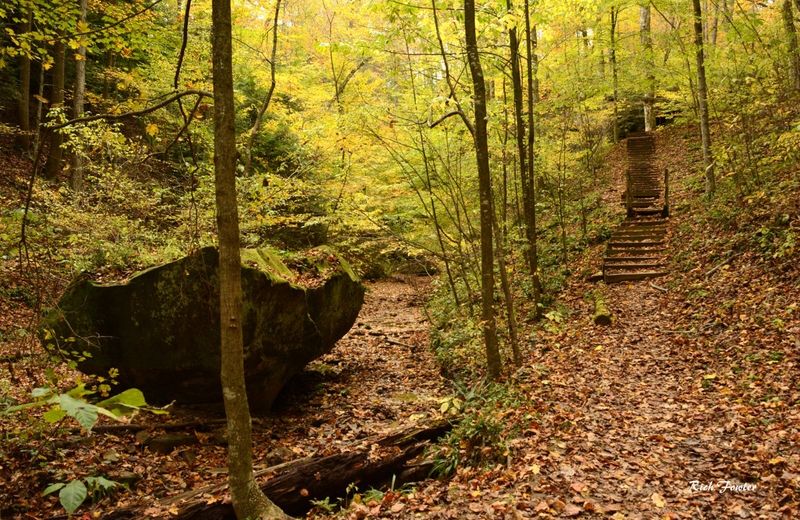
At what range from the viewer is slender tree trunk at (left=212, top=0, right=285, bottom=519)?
4219 millimetres

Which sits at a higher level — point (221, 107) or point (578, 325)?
point (221, 107)

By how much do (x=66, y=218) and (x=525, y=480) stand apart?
10181mm

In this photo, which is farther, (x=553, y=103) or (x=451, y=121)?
(x=553, y=103)

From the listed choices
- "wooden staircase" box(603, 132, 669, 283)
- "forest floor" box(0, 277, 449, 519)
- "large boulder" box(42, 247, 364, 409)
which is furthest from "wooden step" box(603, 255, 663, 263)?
"large boulder" box(42, 247, 364, 409)

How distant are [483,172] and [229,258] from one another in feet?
15.1

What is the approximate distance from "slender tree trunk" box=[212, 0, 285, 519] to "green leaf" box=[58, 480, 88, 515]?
180 centimetres

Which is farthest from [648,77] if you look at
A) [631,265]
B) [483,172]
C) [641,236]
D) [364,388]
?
[364,388]

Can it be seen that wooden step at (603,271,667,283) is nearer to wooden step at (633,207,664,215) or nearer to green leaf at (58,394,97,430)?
wooden step at (633,207,664,215)

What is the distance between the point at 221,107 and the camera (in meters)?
4.25

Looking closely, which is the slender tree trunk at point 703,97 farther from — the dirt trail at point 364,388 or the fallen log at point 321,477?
the fallen log at point 321,477

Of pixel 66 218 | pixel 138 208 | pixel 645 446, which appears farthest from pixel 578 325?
pixel 66 218

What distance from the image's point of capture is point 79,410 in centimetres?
146

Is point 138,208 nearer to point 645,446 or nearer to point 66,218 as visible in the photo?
point 66,218

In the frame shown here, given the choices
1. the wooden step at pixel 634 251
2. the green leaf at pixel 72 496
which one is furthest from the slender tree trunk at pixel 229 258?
the wooden step at pixel 634 251
